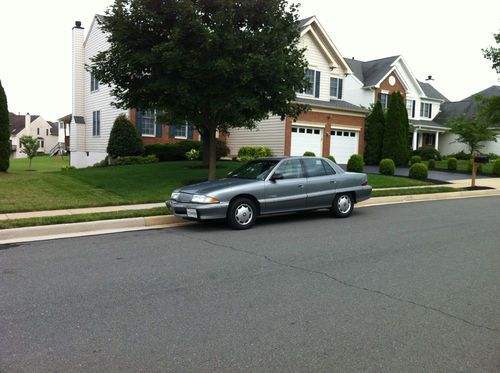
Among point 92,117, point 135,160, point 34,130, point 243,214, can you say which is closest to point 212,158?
point 243,214

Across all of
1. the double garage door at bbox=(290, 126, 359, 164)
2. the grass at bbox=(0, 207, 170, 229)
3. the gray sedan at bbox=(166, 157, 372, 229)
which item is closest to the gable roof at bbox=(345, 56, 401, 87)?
the double garage door at bbox=(290, 126, 359, 164)

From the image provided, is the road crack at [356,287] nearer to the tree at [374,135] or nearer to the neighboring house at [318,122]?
the neighboring house at [318,122]

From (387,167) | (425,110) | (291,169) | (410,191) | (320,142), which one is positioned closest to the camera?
(291,169)

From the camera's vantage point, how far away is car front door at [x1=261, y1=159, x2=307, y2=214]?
990 cm

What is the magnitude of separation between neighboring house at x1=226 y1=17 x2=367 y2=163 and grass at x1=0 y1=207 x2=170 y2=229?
14829 millimetres

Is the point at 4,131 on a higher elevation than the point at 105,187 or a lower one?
higher

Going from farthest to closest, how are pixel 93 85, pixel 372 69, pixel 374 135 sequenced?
pixel 372 69 → pixel 93 85 → pixel 374 135

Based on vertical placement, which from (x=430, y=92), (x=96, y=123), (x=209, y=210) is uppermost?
(x=430, y=92)

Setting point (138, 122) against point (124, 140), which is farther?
point (138, 122)

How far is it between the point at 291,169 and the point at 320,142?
1662 cm

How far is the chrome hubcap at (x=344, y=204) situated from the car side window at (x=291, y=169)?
4.03 feet

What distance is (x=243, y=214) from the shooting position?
9445 mm

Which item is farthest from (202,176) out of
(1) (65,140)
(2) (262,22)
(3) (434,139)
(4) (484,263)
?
(1) (65,140)

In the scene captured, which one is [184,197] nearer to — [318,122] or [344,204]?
[344,204]
